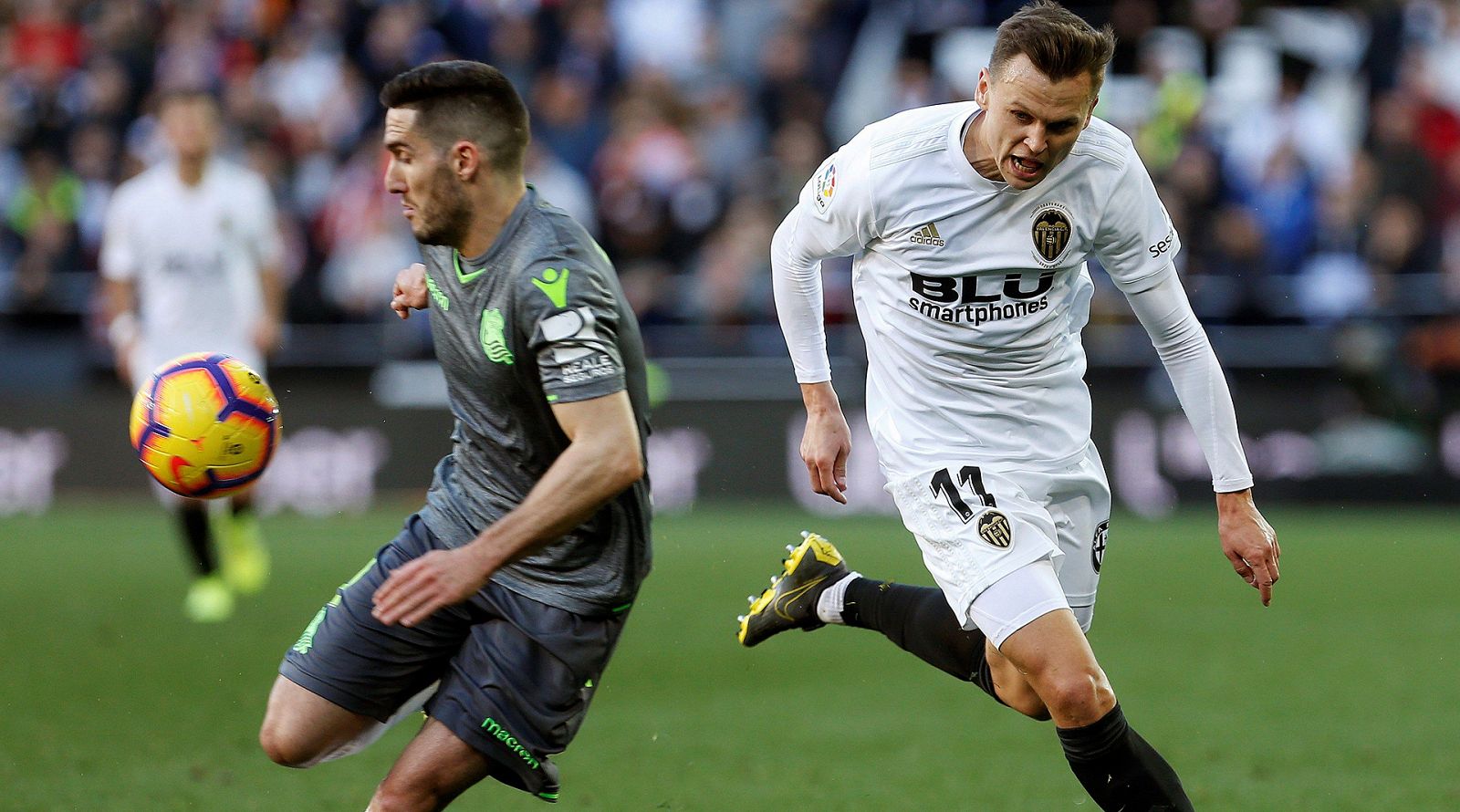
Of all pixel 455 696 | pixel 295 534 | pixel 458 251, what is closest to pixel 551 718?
pixel 455 696

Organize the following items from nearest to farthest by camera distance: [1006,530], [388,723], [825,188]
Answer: [388,723], [1006,530], [825,188]

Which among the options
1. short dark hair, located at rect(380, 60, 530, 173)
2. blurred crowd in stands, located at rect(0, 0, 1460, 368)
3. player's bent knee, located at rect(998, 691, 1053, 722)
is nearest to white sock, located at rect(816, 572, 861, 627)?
player's bent knee, located at rect(998, 691, 1053, 722)

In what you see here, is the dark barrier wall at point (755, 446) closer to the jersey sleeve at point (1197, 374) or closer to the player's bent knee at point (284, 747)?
the jersey sleeve at point (1197, 374)

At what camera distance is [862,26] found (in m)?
16.5

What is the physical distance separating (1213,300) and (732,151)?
4227 mm

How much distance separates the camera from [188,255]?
1003 cm

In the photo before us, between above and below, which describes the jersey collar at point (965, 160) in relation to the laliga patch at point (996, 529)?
above

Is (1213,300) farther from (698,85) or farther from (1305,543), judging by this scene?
(698,85)

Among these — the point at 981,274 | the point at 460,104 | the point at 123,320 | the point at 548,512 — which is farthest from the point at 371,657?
the point at 123,320

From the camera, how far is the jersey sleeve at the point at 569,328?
13.4ft

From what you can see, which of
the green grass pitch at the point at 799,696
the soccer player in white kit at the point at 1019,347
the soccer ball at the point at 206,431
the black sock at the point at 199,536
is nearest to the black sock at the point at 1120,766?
the soccer player in white kit at the point at 1019,347

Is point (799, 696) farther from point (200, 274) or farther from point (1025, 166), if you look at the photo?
point (200, 274)

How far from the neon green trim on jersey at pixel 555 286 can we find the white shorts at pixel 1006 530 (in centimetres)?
128

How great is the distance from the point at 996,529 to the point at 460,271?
1.55 m
